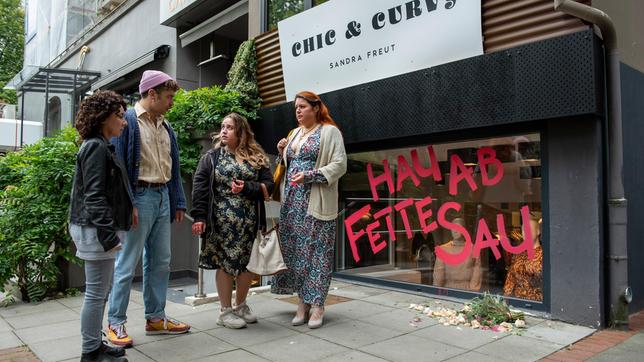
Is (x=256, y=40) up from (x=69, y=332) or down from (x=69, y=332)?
up

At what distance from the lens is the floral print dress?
13.6ft

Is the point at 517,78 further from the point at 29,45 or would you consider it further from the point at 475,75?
the point at 29,45

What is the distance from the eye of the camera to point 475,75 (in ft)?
15.1

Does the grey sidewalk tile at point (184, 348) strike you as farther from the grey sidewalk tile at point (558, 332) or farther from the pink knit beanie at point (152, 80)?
the grey sidewalk tile at point (558, 332)

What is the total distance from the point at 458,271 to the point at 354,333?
6.07 feet

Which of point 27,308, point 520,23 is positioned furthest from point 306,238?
point 27,308

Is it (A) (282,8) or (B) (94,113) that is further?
(A) (282,8)

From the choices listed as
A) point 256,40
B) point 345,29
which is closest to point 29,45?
point 256,40

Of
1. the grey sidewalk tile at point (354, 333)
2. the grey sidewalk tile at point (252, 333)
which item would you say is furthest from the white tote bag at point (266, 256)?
the grey sidewalk tile at point (354, 333)

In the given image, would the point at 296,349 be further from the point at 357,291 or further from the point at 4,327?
the point at 4,327

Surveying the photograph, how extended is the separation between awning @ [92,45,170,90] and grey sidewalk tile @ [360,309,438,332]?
855 centimetres

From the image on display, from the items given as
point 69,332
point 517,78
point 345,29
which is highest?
point 345,29

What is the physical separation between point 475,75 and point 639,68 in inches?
71.1

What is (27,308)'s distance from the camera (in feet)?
17.8
